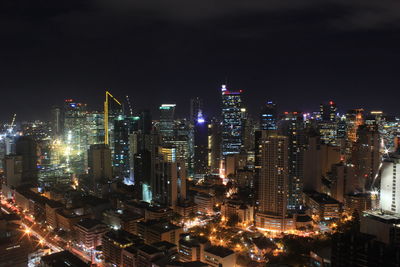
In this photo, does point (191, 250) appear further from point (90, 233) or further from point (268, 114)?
point (268, 114)

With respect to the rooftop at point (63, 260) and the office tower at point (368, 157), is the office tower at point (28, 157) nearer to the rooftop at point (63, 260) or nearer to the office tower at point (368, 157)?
the rooftop at point (63, 260)

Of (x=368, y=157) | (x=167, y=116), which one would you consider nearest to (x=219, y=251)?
(x=368, y=157)

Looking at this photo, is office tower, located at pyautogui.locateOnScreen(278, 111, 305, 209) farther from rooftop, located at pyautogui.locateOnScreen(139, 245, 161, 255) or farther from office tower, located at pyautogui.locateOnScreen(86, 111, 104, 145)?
office tower, located at pyautogui.locateOnScreen(86, 111, 104, 145)

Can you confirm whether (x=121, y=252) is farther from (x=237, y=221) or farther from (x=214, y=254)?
(x=237, y=221)

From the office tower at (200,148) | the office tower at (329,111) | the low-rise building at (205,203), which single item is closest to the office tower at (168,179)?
the low-rise building at (205,203)

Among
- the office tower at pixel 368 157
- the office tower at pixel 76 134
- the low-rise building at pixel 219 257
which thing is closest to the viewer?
the low-rise building at pixel 219 257

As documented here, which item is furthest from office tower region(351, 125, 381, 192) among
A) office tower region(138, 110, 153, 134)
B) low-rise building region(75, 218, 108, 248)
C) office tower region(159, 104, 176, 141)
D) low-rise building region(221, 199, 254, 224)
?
office tower region(138, 110, 153, 134)

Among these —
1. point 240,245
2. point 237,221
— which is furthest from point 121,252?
point 237,221

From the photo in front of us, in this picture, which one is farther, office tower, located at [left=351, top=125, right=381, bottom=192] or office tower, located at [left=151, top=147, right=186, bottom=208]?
office tower, located at [left=351, top=125, right=381, bottom=192]
